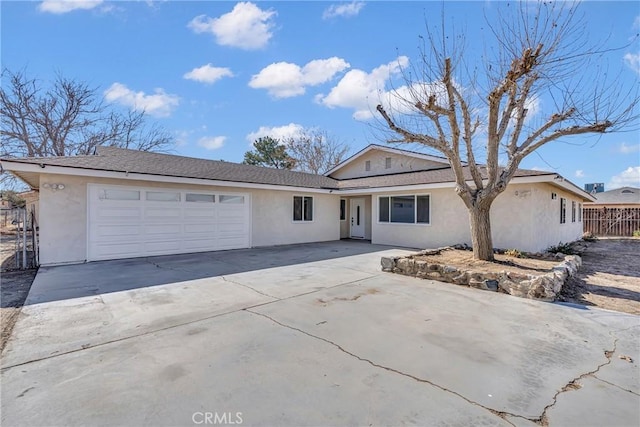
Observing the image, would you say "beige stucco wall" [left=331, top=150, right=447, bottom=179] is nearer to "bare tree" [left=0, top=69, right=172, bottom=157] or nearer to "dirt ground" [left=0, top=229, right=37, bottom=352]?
"dirt ground" [left=0, top=229, right=37, bottom=352]

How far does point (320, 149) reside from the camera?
31.5 metres

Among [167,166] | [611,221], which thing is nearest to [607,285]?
[167,166]

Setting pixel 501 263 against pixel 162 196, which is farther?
pixel 162 196

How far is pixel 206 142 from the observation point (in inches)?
1159

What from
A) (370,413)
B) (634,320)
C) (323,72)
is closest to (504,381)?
(370,413)

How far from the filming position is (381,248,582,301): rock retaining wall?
227 inches

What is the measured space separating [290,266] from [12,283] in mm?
6170

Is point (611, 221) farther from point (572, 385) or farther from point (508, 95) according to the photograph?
point (572, 385)

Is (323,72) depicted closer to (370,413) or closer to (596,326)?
(596,326)

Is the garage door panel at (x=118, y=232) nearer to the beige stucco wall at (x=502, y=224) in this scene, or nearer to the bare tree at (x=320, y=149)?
the beige stucco wall at (x=502, y=224)

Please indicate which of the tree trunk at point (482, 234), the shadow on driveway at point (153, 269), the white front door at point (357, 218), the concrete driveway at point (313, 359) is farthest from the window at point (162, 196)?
the tree trunk at point (482, 234)

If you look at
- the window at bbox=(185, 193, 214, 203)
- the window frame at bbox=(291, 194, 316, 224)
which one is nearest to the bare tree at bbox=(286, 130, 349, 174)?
the window frame at bbox=(291, 194, 316, 224)

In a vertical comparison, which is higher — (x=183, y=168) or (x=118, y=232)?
(x=183, y=168)

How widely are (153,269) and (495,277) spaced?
806 cm
